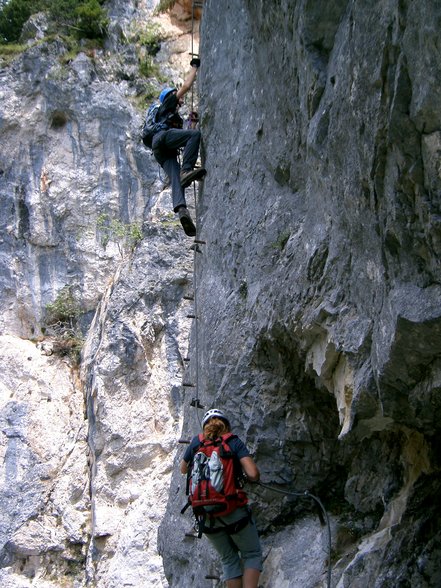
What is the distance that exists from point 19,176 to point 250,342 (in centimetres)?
1286

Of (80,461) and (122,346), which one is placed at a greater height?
(122,346)

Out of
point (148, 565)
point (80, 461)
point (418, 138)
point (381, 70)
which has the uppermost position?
point (381, 70)

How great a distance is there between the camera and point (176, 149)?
8.76 meters

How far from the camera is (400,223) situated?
430cm

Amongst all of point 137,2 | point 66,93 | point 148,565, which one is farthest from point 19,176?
point 148,565

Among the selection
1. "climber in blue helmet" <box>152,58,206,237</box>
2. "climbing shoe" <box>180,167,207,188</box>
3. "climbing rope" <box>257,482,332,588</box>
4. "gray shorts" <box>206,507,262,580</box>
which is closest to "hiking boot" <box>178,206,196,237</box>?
"climber in blue helmet" <box>152,58,206,237</box>

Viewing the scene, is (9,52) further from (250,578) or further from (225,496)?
(250,578)

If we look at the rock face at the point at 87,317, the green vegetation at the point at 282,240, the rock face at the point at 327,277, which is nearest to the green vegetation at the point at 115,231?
the rock face at the point at 87,317

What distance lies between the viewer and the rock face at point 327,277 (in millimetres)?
4219

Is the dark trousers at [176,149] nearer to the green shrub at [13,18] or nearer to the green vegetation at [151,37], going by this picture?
the green vegetation at [151,37]

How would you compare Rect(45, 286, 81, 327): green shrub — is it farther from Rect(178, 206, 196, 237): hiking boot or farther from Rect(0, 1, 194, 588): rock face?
Rect(178, 206, 196, 237): hiking boot

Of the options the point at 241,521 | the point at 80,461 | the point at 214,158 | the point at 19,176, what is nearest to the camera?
the point at 241,521

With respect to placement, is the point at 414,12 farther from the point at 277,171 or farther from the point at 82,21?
the point at 82,21

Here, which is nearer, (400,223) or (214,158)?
(400,223)
